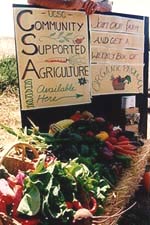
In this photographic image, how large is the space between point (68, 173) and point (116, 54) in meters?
2.07

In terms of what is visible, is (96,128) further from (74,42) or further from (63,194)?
(63,194)

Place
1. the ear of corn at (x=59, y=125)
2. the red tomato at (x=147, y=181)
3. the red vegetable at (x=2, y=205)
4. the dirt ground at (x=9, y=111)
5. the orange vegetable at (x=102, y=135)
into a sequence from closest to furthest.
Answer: the red vegetable at (x=2, y=205)
the orange vegetable at (x=102, y=135)
the ear of corn at (x=59, y=125)
the red tomato at (x=147, y=181)
the dirt ground at (x=9, y=111)

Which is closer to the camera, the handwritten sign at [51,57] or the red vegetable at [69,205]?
the red vegetable at [69,205]

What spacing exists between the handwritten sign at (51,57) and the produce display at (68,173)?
0.28m

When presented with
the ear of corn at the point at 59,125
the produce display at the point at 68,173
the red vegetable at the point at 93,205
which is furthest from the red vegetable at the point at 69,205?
the ear of corn at the point at 59,125

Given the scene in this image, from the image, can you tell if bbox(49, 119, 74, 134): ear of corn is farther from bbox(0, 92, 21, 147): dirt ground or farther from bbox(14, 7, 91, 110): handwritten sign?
bbox(0, 92, 21, 147): dirt ground

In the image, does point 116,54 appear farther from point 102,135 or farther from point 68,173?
point 68,173

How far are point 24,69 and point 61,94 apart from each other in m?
0.47

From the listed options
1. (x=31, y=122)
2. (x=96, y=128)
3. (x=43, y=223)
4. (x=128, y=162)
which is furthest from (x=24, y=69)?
(x=43, y=223)

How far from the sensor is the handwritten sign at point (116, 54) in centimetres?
385

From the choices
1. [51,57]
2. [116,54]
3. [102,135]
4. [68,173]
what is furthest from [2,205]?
[116,54]

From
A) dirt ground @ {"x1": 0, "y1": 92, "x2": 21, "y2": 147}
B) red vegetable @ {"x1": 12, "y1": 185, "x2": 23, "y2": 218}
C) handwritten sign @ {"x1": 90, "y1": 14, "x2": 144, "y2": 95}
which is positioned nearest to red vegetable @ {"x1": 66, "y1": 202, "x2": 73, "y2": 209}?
red vegetable @ {"x1": 12, "y1": 185, "x2": 23, "y2": 218}

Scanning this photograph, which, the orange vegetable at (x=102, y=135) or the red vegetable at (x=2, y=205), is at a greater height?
the orange vegetable at (x=102, y=135)

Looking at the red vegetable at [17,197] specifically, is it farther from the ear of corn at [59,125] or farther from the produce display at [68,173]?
the ear of corn at [59,125]
